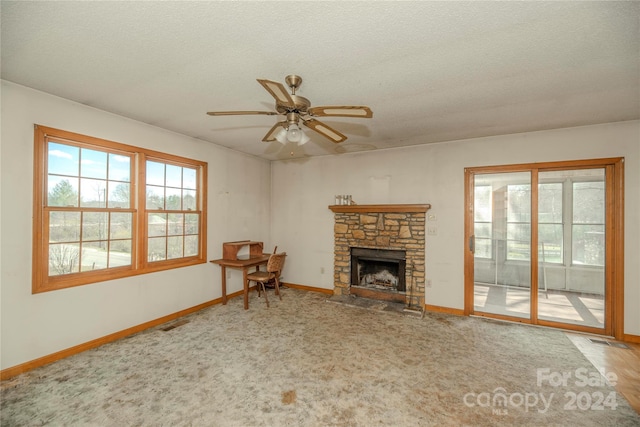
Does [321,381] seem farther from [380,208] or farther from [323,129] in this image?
[380,208]

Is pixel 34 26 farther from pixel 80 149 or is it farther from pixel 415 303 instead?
pixel 415 303

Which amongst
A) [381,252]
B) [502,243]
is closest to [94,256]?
[381,252]

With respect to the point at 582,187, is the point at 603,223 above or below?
below

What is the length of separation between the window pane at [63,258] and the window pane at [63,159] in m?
0.80

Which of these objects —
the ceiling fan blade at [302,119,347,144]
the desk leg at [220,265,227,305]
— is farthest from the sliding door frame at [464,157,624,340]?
the desk leg at [220,265,227,305]

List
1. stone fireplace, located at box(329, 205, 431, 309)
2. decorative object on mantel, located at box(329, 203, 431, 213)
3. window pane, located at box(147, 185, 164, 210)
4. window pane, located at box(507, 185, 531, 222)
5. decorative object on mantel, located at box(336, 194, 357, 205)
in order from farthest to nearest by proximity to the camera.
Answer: decorative object on mantel, located at box(336, 194, 357, 205), stone fireplace, located at box(329, 205, 431, 309), decorative object on mantel, located at box(329, 203, 431, 213), window pane, located at box(507, 185, 531, 222), window pane, located at box(147, 185, 164, 210)

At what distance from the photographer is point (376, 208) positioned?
4.71m

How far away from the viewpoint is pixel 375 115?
3250mm

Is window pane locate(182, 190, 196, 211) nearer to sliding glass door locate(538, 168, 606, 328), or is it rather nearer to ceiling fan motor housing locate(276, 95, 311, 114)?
ceiling fan motor housing locate(276, 95, 311, 114)

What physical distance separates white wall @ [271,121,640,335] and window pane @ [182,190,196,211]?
1.91 m

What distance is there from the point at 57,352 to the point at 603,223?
6582 mm

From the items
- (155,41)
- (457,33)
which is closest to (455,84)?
(457,33)

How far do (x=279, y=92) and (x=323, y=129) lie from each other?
2.49 ft

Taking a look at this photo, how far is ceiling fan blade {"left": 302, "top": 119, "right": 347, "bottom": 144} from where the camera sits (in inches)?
88.1
